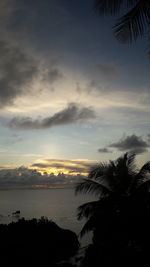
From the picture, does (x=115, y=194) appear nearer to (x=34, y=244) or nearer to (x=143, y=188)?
(x=143, y=188)

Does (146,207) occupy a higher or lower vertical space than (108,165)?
lower

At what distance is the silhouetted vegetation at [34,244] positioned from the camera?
13359 mm

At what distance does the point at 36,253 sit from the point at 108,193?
6724mm

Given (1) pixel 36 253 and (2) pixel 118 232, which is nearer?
(2) pixel 118 232

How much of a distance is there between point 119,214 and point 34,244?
7.09 metres

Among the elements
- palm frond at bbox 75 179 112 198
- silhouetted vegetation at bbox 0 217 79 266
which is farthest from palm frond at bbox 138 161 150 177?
silhouetted vegetation at bbox 0 217 79 266

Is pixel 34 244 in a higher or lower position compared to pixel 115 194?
lower

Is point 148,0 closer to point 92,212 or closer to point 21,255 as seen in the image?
point 92,212

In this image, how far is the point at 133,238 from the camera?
36.2 feet

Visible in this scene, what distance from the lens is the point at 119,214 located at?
11438 mm

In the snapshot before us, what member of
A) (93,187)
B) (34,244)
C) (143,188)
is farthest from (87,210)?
(34,244)

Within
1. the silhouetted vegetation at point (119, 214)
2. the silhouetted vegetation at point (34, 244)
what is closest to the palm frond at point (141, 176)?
the silhouetted vegetation at point (119, 214)

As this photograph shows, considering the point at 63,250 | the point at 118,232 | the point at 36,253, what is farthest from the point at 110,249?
the point at 63,250

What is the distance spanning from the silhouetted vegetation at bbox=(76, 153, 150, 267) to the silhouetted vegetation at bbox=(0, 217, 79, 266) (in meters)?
4.00
